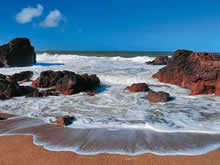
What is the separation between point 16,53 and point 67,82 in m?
9.87

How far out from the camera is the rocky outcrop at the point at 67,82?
596 cm

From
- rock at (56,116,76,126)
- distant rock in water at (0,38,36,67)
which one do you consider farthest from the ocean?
distant rock in water at (0,38,36,67)

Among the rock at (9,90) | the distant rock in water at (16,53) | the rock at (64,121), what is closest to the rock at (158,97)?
the rock at (64,121)

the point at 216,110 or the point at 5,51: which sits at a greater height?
the point at 5,51

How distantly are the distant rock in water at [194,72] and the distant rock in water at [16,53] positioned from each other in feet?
35.8

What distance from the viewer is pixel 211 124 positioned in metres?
3.31

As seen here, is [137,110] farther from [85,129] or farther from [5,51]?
[5,51]

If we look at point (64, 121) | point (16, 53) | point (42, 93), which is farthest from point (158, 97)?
point (16, 53)

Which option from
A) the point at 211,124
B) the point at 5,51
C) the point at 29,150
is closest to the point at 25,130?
the point at 29,150

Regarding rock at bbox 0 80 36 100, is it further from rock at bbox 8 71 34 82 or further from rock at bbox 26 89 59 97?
rock at bbox 8 71 34 82

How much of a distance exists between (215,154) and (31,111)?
3.66 meters

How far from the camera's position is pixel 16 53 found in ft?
45.6

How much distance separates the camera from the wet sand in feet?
7.13

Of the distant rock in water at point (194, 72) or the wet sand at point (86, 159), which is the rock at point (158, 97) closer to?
the distant rock in water at point (194, 72)
